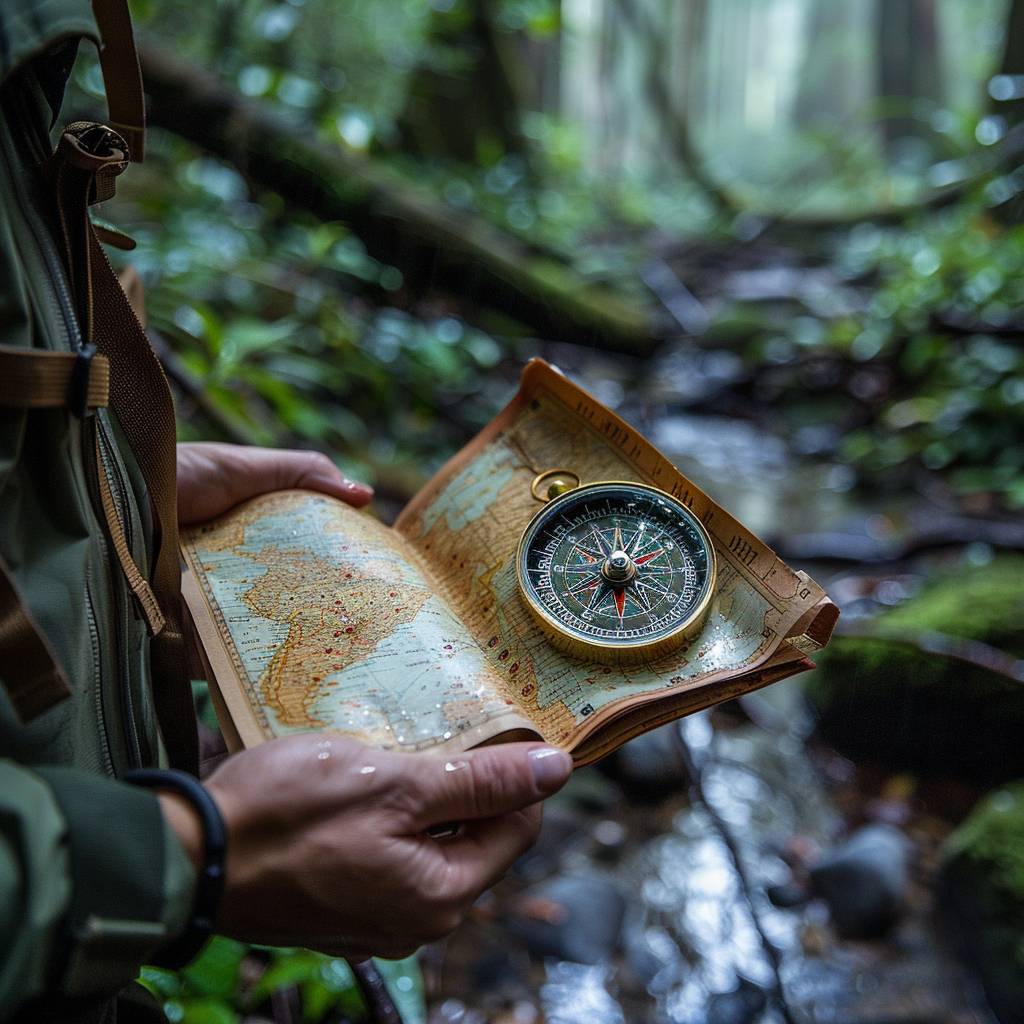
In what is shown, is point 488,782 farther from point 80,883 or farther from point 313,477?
point 313,477

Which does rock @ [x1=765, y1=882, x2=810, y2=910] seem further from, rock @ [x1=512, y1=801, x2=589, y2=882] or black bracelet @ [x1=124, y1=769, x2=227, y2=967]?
black bracelet @ [x1=124, y1=769, x2=227, y2=967]

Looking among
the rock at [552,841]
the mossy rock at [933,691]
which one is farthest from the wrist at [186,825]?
the mossy rock at [933,691]

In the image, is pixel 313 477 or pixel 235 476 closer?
pixel 235 476

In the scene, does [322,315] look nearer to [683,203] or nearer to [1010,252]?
[1010,252]

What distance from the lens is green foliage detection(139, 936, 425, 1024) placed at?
1.79 meters

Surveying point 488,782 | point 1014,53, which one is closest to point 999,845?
point 488,782

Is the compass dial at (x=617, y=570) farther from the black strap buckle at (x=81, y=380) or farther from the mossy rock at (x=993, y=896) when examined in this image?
the mossy rock at (x=993, y=896)

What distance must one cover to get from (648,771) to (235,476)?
2.18 meters

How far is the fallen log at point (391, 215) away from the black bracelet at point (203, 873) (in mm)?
4640

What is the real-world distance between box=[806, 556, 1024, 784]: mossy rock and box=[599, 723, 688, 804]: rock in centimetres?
73

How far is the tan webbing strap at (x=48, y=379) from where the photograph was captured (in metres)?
0.97

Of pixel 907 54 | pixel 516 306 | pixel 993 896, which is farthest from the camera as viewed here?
pixel 907 54

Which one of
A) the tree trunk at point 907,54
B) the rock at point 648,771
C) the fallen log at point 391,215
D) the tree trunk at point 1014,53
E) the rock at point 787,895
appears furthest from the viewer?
the tree trunk at point 907,54

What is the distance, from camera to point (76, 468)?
112cm
